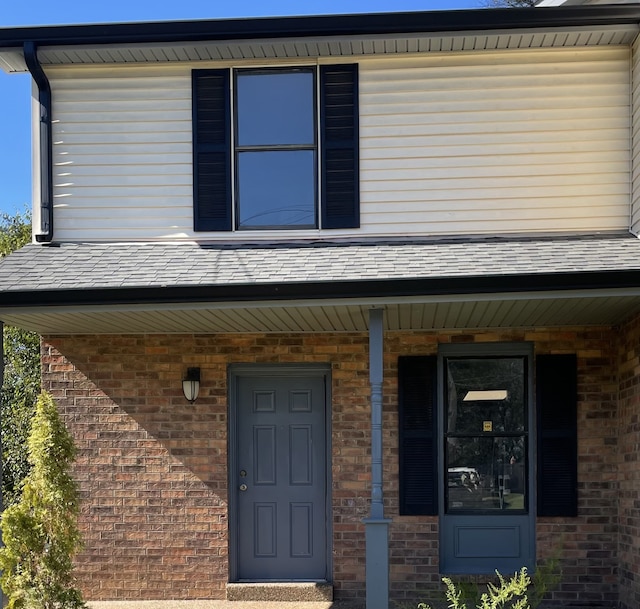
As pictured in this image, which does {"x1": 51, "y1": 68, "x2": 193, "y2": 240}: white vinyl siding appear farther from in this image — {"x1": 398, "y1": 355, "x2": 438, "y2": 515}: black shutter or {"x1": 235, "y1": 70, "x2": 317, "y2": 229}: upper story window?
{"x1": 398, "y1": 355, "x2": 438, "y2": 515}: black shutter

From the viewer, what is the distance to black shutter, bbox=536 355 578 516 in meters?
7.98

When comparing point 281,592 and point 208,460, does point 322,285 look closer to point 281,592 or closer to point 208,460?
point 208,460

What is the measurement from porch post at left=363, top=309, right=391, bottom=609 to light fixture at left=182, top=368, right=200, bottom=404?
2.21 meters

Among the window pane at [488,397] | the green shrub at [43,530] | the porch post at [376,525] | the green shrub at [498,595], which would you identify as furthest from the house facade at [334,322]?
the green shrub at [43,530]

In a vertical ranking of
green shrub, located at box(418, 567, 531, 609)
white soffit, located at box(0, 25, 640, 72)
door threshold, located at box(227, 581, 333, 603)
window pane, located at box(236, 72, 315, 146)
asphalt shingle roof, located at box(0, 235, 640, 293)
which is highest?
white soffit, located at box(0, 25, 640, 72)

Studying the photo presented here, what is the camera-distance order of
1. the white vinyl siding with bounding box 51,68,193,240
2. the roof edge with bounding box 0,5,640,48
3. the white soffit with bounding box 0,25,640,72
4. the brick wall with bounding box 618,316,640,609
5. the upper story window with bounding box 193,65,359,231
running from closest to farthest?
the brick wall with bounding box 618,316,640,609, the roof edge with bounding box 0,5,640,48, the white soffit with bounding box 0,25,640,72, the upper story window with bounding box 193,65,359,231, the white vinyl siding with bounding box 51,68,193,240

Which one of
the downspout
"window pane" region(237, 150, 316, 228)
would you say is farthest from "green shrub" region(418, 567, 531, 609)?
the downspout

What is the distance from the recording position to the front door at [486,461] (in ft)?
26.7

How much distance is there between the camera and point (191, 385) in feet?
27.2

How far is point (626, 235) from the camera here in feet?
25.4

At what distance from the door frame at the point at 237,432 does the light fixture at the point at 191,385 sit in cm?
31

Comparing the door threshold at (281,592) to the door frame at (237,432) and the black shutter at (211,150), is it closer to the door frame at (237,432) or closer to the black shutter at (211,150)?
the door frame at (237,432)

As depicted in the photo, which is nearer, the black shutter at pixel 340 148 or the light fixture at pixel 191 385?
the black shutter at pixel 340 148

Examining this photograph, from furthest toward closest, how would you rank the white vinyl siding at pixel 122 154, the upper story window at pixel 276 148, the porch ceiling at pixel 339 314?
the white vinyl siding at pixel 122 154, the upper story window at pixel 276 148, the porch ceiling at pixel 339 314
